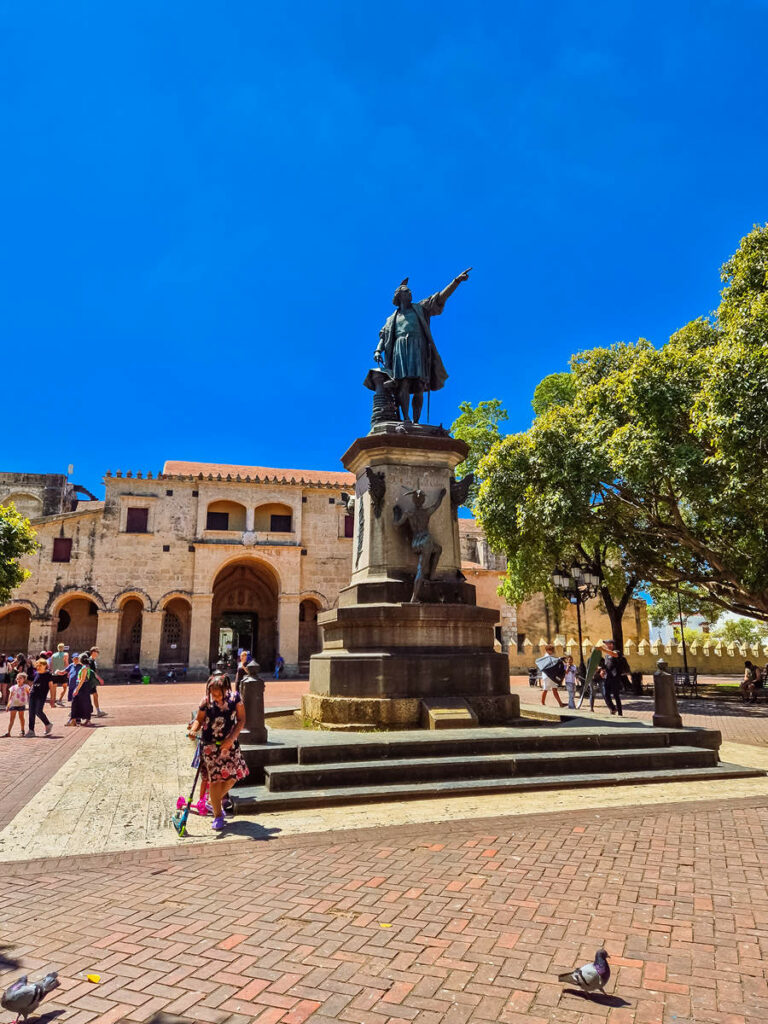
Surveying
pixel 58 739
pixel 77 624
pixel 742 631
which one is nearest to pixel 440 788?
pixel 58 739

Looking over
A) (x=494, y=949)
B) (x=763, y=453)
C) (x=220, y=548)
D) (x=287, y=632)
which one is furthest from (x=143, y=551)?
(x=494, y=949)

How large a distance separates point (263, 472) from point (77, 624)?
13552 mm

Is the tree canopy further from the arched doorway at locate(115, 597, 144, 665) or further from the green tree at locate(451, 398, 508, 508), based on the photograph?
the arched doorway at locate(115, 597, 144, 665)

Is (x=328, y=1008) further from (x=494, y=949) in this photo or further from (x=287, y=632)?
(x=287, y=632)

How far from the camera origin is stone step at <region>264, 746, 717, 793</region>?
6.96 meters

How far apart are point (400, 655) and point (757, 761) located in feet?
17.9

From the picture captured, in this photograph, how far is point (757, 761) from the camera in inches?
372

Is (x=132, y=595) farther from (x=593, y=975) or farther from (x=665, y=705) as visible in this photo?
(x=593, y=975)

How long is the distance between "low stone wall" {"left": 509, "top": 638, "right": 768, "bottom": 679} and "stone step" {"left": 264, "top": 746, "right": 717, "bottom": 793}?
86.6 feet

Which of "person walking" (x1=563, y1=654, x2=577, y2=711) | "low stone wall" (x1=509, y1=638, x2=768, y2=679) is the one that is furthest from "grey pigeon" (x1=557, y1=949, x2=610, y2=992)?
"low stone wall" (x1=509, y1=638, x2=768, y2=679)

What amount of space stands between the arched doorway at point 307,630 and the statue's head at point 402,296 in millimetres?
26916

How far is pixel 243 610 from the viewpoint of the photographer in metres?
38.6

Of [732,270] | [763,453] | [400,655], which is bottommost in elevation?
[400,655]

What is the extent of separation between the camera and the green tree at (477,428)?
28.4 m
